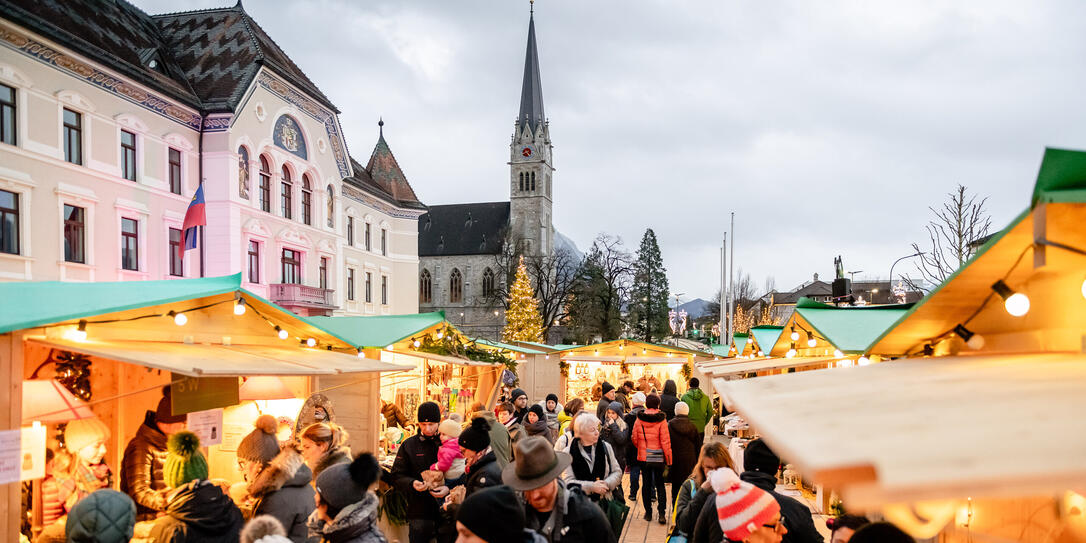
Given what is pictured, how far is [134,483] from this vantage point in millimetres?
5438

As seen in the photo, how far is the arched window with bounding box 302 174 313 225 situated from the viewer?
94.6 feet

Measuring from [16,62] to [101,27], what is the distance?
5539 millimetres

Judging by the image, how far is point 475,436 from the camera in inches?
208

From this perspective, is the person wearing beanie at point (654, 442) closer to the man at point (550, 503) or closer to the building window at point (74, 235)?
the man at point (550, 503)

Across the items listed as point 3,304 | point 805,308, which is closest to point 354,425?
point 3,304

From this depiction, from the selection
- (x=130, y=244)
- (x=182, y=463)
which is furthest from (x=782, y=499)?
(x=130, y=244)

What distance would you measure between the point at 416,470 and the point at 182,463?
6.75ft

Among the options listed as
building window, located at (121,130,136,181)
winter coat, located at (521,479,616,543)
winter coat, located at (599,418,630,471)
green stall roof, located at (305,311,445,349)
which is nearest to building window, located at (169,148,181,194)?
building window, located at (121,130,136,181)

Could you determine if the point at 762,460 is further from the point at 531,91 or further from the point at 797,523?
the point at 531,91

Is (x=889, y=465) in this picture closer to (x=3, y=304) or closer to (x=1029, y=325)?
(x=1029, y=325)

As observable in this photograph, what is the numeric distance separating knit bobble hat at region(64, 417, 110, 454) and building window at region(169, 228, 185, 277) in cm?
1891

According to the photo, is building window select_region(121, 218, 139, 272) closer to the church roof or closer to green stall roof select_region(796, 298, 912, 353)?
green stall roof select_region(796, 298, 912, 353)

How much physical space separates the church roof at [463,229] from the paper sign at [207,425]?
60339 mm

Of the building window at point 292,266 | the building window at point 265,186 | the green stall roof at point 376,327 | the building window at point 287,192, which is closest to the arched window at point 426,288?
the building window at point 292,266
